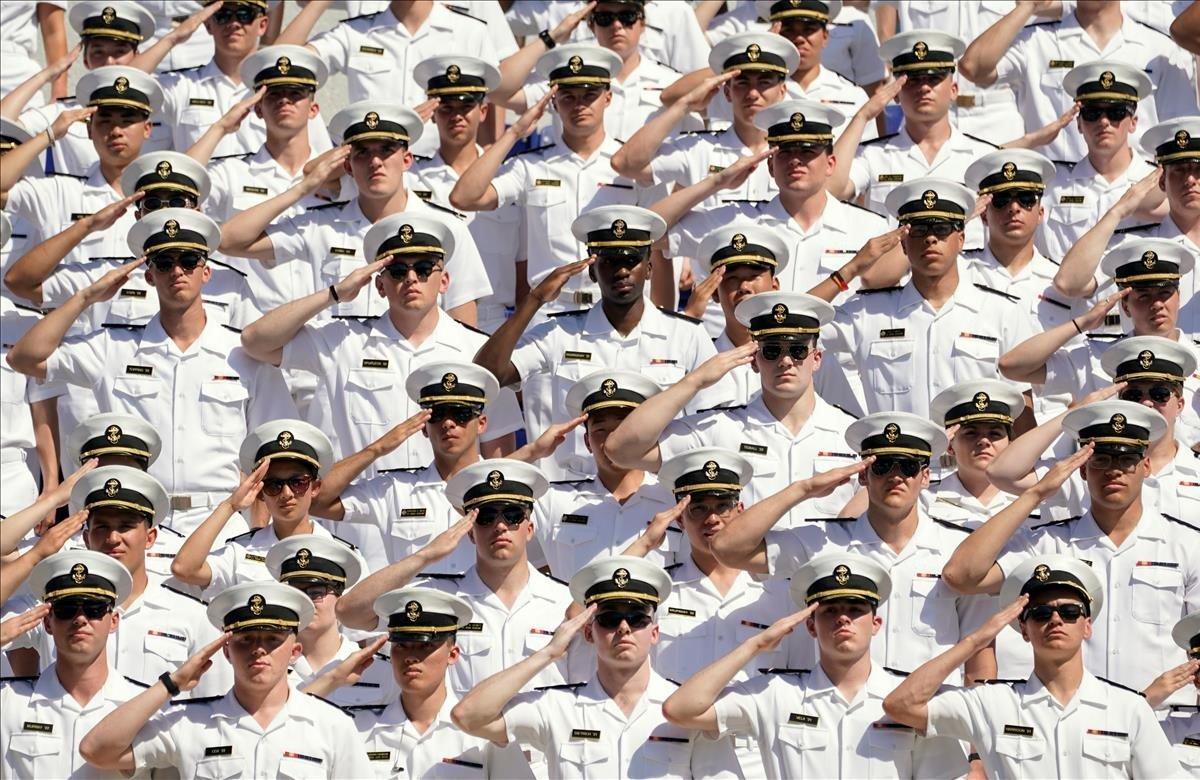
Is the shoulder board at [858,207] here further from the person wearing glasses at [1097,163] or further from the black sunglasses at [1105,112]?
the black sunglasses at [1105,112]

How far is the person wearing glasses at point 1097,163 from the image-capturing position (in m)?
15.8

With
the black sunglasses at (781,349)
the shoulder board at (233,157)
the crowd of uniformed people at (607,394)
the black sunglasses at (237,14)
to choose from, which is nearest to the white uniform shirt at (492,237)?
the crowd of uniformed people at (607,394)

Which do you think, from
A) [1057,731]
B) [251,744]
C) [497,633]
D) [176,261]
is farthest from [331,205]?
[1057,731]

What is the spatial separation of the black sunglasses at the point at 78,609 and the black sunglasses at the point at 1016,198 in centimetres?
478

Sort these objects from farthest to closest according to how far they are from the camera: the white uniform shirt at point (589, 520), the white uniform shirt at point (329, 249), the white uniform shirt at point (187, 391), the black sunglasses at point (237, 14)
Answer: the black sunglasses at point (237, 14) < the white uniform shirt at point (329, 249) < the white uniform shirt at point (187, 391) < the white uniform shirt at point (589, 520)

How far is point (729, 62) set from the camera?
16.3m

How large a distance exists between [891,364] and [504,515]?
7.56 ft

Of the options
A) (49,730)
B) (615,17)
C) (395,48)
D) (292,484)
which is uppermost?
(615,17)

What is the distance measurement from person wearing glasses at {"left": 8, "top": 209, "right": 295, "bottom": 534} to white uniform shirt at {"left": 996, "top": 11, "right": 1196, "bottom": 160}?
446 centimetres

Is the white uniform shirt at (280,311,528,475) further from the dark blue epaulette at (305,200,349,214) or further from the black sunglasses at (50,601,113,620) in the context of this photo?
the black sunglasses at (50,601,113,620)

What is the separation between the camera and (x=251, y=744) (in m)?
12.8

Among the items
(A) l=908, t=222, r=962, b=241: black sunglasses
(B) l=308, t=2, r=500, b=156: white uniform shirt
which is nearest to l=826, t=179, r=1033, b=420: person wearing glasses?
(A) l=908, t=222, r=962, b=241: black sunglasses

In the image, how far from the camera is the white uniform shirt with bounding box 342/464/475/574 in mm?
14602

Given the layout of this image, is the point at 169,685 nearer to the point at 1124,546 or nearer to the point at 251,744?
the point at 251,744
